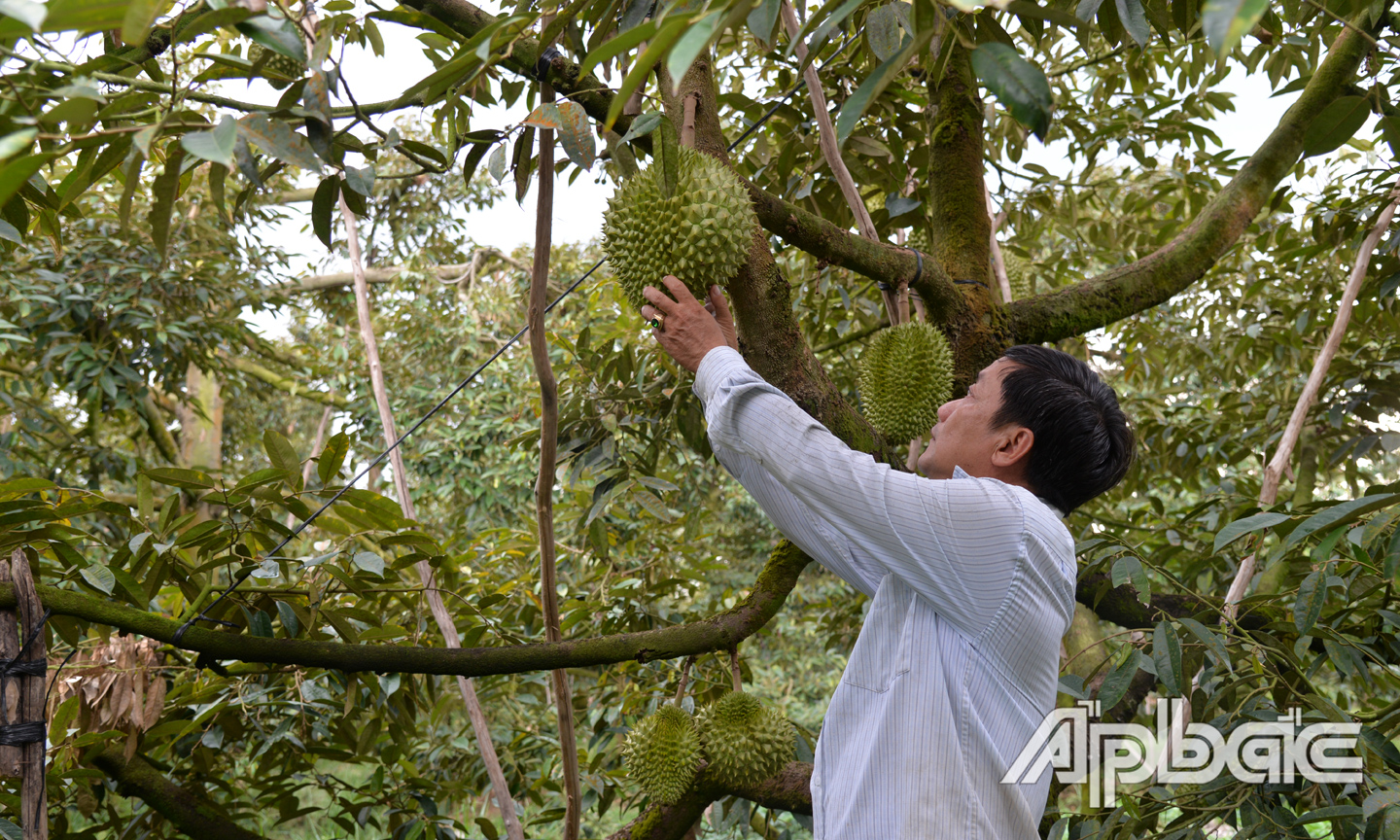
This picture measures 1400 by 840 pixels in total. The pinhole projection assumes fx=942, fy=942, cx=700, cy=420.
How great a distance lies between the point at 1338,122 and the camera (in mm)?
993

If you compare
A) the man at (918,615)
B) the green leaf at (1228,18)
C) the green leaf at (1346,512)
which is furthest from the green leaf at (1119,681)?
the green leaf at (1228,18)

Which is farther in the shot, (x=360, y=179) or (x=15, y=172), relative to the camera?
(x=360, y=179)

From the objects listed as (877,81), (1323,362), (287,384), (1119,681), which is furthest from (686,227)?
(287,384)

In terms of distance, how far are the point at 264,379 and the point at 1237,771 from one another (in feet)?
16.2

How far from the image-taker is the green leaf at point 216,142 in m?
0.53

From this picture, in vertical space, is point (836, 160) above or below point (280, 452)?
above

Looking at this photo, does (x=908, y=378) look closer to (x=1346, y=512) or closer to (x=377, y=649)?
(x=1346, y=512)

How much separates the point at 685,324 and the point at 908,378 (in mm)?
352

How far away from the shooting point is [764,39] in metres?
0.58

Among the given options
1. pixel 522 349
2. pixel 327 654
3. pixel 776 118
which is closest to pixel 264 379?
pixel 522 349

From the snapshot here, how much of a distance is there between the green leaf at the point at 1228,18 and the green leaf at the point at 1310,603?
2.78 feet

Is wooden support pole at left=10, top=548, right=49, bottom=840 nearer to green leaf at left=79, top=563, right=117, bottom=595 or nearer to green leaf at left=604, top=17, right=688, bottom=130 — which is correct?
green leaf at left=79, top=563, right=117, bottom=595

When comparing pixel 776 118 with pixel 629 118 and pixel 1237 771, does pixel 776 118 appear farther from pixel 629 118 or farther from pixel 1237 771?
pixel 1237 771

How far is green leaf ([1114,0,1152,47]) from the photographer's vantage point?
81 cm
